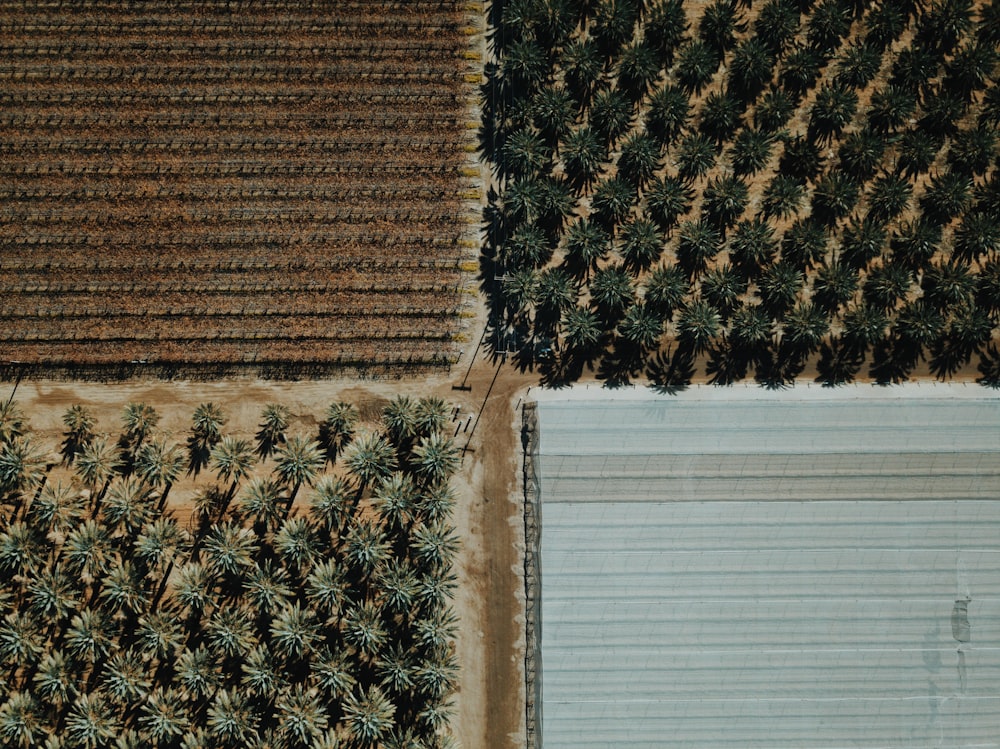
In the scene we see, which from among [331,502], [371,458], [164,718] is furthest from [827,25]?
[164,718]

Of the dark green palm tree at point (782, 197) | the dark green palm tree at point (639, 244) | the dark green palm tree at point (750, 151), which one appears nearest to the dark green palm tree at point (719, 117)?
the dark green palm tree at point (750, 151)

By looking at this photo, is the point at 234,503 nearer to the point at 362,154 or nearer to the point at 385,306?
the point at 385,306

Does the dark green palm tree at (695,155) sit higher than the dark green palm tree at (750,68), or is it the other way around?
the dark green palm tree at (750,68)

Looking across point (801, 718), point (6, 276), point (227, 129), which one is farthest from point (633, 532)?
point (6, 276)

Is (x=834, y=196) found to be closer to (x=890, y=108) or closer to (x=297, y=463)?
(x=890, y=108)

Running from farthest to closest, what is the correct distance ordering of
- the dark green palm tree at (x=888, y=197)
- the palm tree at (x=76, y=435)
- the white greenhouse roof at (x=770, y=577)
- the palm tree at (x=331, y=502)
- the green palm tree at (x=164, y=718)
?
the dark green palm tree at (x=888, y=197), the palm tree at (x=76, y=435), the white greenhouse roof at (x=770, y=577), the palm tree at (x=331, y=502), the green palm tree at (x=164, y=718)

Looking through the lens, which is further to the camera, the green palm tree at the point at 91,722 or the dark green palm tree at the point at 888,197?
the dark green palm tree at the point at 888,197

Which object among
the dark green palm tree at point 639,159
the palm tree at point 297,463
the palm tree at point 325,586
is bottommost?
the palm tree at point 325,586

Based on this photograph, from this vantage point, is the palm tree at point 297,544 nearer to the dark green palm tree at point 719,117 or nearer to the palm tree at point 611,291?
the palm tree at point 611,291
